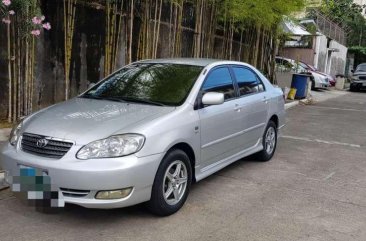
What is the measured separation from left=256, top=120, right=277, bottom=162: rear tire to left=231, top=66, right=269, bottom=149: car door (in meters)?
0.22

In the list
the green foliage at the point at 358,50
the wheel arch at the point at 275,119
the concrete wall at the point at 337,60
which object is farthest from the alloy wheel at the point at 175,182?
the green foliage at the point at 358,50

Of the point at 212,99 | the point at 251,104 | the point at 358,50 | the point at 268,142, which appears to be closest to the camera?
the point at 212,99

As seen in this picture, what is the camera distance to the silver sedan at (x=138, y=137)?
12.5 ft

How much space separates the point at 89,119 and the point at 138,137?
22.6 inches

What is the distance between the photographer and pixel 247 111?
574 cm

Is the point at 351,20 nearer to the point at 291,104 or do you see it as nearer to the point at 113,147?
the point at 291,104

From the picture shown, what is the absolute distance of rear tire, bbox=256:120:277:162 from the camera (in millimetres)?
6504

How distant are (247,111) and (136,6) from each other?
4.11m

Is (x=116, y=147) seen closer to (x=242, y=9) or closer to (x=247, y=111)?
(x=247, y=111)

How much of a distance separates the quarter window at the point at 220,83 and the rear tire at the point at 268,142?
1.23 m

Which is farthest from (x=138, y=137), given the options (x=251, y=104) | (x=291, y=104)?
(x=291, y=104)

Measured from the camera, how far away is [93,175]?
3.71 meters

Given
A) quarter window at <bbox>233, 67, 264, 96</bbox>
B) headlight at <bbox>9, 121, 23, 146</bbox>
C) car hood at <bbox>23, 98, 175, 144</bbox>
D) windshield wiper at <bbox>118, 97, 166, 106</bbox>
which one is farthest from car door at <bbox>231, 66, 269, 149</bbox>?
headlight at <bbox>9, 121, 23, 146</bbox>

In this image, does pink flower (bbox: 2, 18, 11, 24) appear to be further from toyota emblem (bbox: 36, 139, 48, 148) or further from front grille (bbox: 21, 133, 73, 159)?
toyota emblem (bbox: 36, 139, 48, 148)
